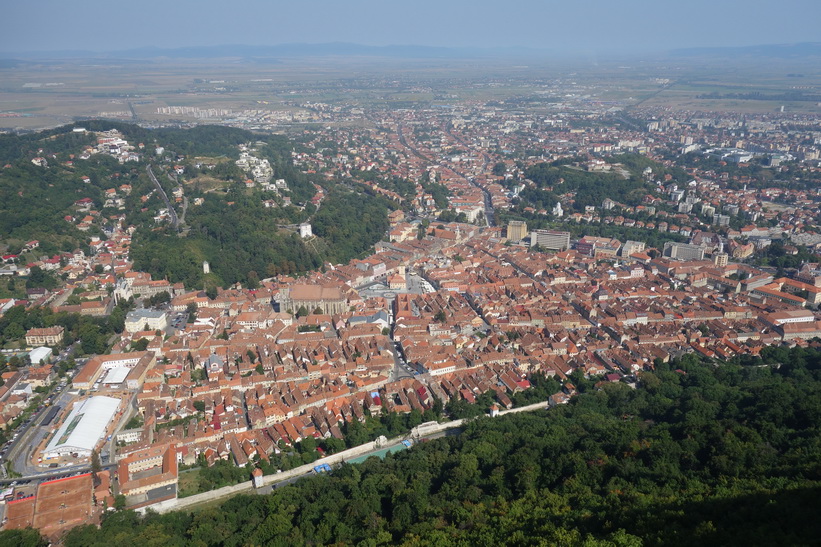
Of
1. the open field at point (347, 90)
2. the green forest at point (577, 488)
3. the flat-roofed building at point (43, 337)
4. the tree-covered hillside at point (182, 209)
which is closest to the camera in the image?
the green forest at point (577, 488)

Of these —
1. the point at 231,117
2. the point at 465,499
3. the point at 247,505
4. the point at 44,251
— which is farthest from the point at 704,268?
the point at 231,117

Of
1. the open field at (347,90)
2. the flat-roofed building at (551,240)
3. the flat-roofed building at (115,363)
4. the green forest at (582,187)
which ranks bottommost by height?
the flat-roofed building at (115,363)

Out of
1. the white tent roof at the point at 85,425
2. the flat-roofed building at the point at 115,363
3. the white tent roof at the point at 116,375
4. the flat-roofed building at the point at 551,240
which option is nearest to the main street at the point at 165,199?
the flat-roofed building at the point at 115,363

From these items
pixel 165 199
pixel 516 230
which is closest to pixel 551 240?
pixel 516 230

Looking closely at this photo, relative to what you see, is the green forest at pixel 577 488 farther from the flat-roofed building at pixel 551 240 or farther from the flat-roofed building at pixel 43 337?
the flat-roofed building at pixel 551 240

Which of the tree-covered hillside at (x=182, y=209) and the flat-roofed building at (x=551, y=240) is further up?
the tree-covered hillside at (x=182, y=209)

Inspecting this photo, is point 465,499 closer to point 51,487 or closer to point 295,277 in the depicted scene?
point 51,487

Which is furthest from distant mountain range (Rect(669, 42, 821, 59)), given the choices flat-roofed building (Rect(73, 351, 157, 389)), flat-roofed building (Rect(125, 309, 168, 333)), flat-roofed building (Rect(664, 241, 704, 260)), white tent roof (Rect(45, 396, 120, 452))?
white tent roof (Rect(45, 396, 120, 452))
